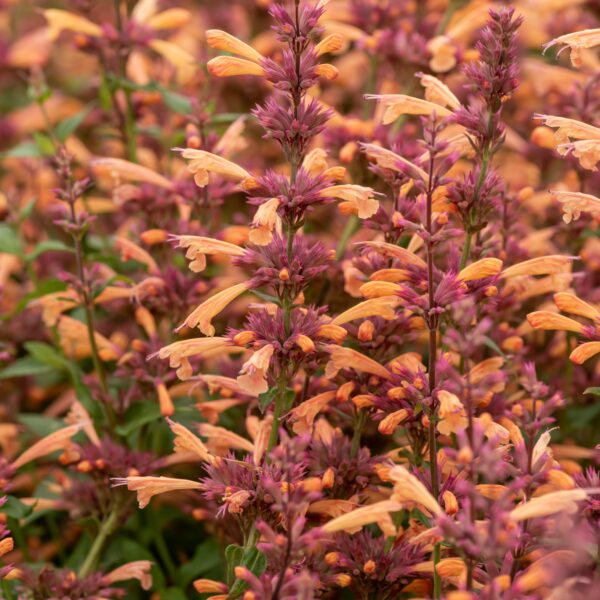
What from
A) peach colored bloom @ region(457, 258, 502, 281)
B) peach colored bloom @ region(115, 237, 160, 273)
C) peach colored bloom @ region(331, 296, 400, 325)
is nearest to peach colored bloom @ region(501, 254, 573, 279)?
peach colored bloom @ region(457, 258, 502, 281)

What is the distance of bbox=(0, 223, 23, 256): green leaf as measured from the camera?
7.59 feet

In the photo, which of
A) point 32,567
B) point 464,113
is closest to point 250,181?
point 464,113

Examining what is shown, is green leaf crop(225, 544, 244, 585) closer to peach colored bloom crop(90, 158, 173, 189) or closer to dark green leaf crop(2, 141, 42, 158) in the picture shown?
peach colored bloom crop(90, 158, 173, 189)

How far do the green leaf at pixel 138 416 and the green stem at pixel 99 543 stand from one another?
0.17 m

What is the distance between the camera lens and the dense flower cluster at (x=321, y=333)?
1.52 metres

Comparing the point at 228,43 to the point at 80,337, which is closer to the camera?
the point at 228,43

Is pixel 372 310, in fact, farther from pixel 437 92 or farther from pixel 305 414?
pixel 437 92

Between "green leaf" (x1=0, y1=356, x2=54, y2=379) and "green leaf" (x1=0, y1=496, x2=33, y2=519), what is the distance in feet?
1.39

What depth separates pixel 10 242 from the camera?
234cm

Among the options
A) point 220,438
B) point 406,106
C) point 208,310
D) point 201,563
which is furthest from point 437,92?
point 201,563

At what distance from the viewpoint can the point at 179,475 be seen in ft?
8.00

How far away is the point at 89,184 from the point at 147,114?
81cm

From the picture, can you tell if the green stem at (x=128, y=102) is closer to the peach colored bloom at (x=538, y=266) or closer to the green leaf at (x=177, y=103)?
the green leaf at (x=177, y=103)

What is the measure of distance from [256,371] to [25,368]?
0.95 meters
